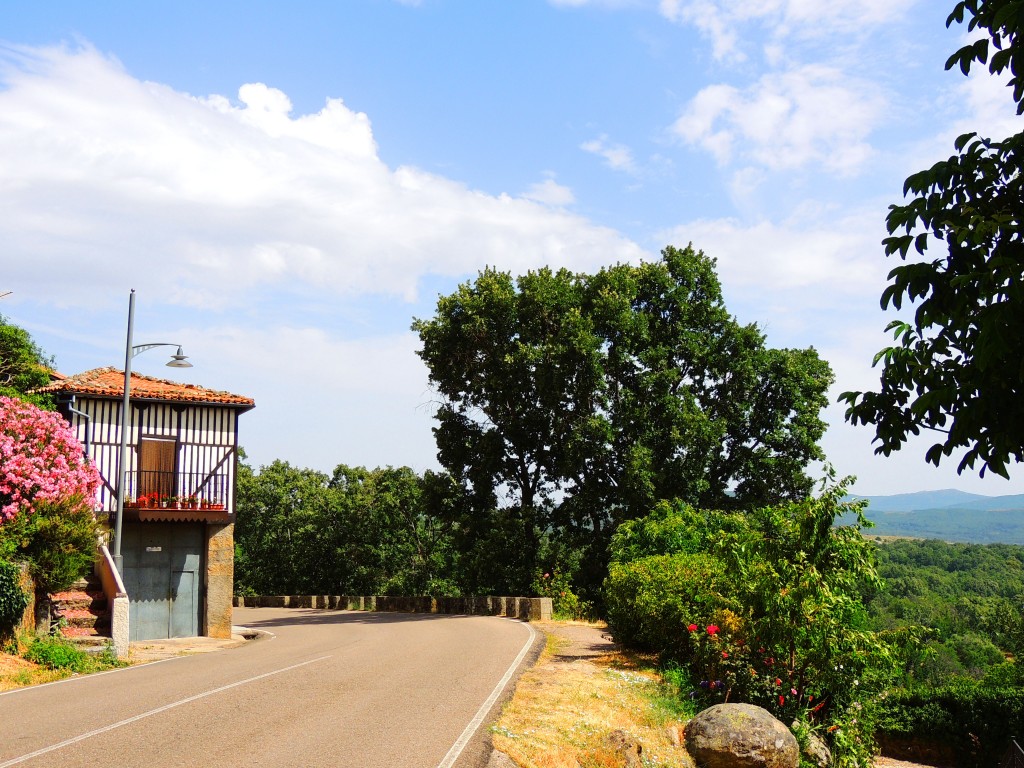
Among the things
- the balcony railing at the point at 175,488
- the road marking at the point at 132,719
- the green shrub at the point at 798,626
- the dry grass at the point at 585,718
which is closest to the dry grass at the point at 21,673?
the road marking at the point at 132,719

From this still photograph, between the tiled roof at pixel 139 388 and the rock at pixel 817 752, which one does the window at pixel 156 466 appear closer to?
the tiled roof at pixel 139 388

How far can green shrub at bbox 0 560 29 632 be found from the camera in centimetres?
1606

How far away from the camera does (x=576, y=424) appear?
111 ft

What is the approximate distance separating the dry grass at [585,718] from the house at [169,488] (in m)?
13.4

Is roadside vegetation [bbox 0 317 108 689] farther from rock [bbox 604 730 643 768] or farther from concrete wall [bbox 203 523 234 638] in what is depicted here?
rock [bbox 604 730 643 768]

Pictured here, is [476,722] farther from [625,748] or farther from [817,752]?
[817,752]

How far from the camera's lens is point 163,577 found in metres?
25.2

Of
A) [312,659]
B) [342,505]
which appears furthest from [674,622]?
[342,505]

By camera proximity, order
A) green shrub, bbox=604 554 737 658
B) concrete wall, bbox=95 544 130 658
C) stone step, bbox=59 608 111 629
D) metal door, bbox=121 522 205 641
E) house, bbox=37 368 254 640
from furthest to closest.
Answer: metal door, bbox=121 522 205 641 → house, bbox=37 368 254 640 → stone step, bbox=59 608 111 629 → concrete wall, bbox=95 544 130 658 → green shrub, bbox=604 554 737 658

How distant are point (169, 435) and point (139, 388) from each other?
1617 mm

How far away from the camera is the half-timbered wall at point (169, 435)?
2431 cm

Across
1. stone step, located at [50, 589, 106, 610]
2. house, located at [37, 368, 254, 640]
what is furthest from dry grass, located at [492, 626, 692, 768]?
house, located at [37, 368, 254, 640]

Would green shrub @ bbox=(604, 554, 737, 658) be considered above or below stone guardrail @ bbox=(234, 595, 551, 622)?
above

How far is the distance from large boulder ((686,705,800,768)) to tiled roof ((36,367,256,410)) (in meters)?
19.0
